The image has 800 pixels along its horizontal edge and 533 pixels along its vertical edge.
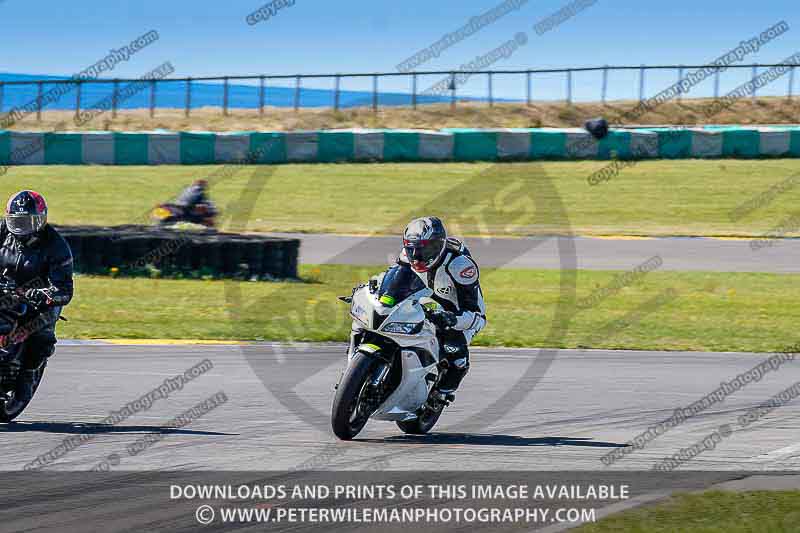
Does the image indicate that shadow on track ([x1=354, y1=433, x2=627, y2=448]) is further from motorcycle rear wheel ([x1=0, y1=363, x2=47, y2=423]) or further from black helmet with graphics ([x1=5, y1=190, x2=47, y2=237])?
black helmet with graphics ([x1=5, y1=190, x2=47, y2=237])

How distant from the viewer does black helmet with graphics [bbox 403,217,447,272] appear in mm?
9094

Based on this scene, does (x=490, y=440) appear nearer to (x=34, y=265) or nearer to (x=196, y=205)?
(x=34, y=265)

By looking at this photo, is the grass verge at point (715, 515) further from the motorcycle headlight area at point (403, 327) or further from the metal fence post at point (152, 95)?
the metal fence post at point (152, 95)

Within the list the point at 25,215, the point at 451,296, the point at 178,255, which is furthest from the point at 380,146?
the point at 25,215

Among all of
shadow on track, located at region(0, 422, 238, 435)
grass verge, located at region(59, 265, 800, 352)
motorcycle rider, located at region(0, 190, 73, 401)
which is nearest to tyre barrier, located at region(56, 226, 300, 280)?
grass verge, located at region(59, 265, 800, 352)

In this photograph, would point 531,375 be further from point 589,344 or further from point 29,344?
point 29,344

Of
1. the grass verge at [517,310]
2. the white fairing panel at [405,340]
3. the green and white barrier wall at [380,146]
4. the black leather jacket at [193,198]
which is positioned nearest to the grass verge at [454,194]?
the green and white barrier wall at [380,146]

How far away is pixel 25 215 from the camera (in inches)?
368

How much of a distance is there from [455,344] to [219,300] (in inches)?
377

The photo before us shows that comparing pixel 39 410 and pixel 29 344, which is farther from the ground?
pixel 29 344

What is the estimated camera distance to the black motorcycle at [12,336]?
9.25 m

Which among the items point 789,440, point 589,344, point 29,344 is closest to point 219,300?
point 589,344

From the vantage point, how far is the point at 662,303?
1908cm

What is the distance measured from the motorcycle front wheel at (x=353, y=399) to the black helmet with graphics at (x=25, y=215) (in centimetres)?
270
